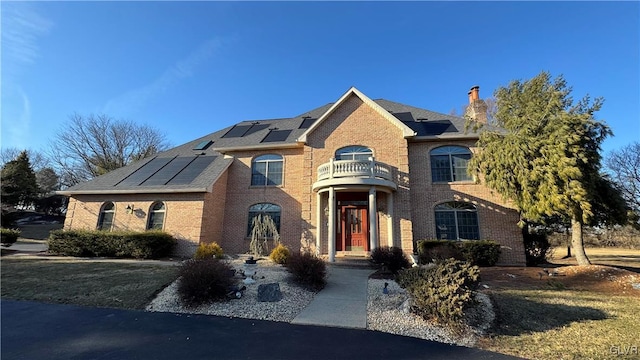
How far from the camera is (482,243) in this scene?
13.0 m

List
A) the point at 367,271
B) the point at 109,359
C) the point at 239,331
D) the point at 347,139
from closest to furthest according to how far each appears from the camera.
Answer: the point at 109,359 → the point at 239,331 → the point at 367,271 → the point at 347,139

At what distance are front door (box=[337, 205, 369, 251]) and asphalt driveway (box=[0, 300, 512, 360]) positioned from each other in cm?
995

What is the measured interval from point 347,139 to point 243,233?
8070mm

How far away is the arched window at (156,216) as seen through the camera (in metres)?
15.6

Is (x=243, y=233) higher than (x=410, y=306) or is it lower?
higher

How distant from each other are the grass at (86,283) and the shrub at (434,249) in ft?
32.5

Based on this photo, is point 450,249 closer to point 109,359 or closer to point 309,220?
point 309,220

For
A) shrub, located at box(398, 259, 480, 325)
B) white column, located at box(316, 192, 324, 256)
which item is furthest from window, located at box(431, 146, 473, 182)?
shrub, located at box(398, 259, 480, 325)

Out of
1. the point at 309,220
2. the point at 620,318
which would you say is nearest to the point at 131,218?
the point at 309,220

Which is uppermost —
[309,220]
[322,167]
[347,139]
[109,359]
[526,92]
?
[526,92]

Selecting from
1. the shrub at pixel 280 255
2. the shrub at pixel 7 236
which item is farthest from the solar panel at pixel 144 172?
the shrub at pixel 280 255

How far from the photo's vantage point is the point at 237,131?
20.8 m

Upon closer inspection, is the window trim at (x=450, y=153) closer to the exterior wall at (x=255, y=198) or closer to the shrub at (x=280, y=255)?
the exterior wall at (x=255, y=198)

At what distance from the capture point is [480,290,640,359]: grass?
16.1 ft
